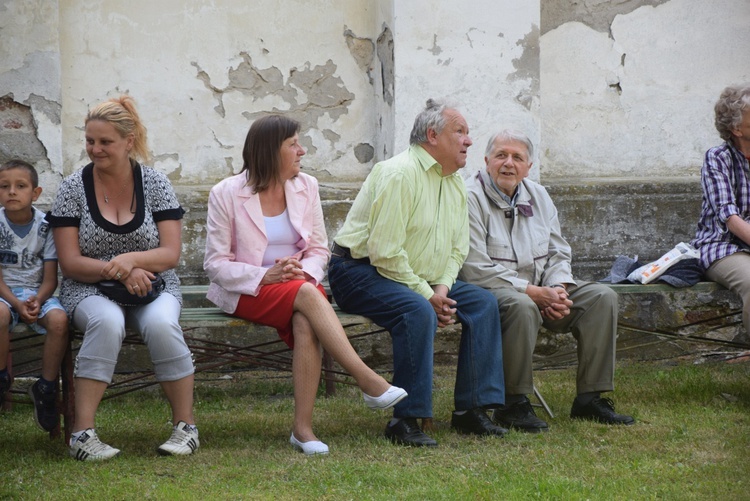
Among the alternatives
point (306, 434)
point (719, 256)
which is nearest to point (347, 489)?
point (306, 434)

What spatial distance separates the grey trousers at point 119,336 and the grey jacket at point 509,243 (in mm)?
1489

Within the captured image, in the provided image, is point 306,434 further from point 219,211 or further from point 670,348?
point 670,348

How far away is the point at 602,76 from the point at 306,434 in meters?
3.49

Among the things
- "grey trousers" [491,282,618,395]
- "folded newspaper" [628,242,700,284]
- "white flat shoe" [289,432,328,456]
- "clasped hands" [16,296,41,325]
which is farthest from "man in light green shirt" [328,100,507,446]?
"clasped hands" [16,296,41,325]

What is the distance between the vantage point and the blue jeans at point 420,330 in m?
4.58

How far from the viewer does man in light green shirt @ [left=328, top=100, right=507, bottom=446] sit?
4590 millimetres

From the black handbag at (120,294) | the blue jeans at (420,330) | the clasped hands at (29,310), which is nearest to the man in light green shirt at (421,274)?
the blue jeans at (420,330)

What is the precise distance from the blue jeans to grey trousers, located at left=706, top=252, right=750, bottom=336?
4.40 feet

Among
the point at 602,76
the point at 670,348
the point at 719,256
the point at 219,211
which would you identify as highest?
the point at 602,76

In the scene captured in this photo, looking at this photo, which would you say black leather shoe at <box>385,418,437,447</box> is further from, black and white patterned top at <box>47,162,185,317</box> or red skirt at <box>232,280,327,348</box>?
black and white patterned top at <box>47,162,185,317</box>

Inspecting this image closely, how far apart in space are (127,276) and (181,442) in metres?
0.73

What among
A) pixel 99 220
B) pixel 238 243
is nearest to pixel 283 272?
pixel 238 243

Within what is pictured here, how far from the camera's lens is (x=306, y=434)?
4.41 meters

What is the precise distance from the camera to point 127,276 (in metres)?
4.44
